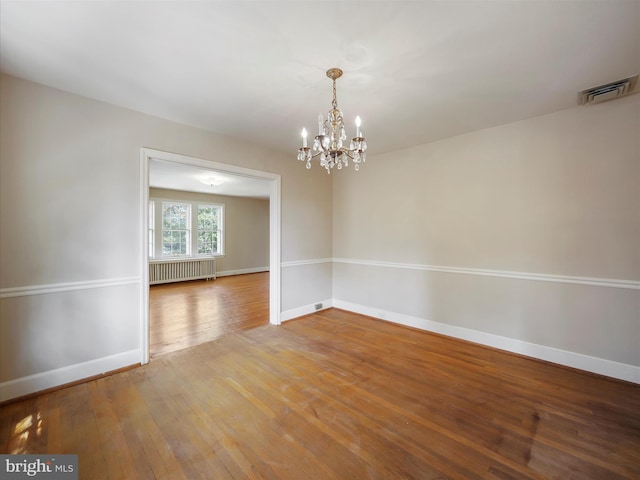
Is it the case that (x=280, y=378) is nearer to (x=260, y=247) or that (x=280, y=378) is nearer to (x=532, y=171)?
(x=532, y=171)

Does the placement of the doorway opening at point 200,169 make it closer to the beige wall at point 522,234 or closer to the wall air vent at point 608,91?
the beige wall at point 522,234

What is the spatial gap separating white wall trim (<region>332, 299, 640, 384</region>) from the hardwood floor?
7.33 ft

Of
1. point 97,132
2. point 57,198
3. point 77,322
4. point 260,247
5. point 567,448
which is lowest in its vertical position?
Result: point 567,448

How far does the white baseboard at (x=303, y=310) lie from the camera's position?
13.1 feet

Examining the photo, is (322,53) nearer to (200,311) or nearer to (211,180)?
(200,311)

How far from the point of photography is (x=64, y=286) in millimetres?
2322

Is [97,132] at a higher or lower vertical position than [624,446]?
higher

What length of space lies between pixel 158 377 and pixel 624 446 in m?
3.60

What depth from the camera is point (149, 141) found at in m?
2.77

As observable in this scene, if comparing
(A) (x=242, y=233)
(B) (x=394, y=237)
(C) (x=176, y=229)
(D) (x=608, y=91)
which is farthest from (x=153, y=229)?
(D) (x=608, y=91)

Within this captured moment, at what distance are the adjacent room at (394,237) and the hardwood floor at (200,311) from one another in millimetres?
97

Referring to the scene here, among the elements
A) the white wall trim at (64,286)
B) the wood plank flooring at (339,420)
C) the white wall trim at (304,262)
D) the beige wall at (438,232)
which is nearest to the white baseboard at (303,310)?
the white wall trim at (304,262)

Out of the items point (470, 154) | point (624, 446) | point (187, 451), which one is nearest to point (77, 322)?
point (187, 451)

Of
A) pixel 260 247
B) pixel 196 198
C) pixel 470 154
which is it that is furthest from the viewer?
pixel 260 247
